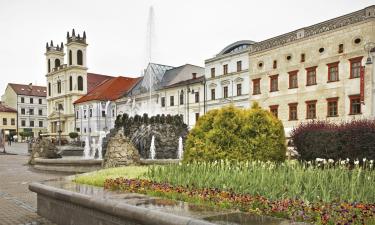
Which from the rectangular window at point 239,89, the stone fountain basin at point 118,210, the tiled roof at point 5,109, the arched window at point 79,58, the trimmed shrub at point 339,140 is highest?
the arched window at point 79,58

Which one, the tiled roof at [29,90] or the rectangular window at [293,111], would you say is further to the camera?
the tiled roof at [29,90]

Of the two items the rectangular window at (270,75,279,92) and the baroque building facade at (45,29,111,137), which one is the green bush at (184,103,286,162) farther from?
the baroque building facade at (45,29,111,137)

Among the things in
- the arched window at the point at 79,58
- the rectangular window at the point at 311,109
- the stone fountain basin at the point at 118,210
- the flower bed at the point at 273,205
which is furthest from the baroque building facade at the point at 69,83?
the flower bed at the point at 273,205

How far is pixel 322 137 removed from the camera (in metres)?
12.0

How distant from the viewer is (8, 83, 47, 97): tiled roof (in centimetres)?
10844

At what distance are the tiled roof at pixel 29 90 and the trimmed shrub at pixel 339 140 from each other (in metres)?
107

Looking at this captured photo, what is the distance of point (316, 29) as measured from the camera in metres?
37.6

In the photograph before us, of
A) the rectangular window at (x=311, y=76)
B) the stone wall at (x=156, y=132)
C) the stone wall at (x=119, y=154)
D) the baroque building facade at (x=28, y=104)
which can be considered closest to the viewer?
the stone wall at (x=119, y=154)


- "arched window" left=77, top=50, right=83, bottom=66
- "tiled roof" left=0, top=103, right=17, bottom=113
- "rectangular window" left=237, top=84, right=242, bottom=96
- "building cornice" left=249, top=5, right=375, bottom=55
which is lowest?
"tiled roof" left=0, top=103, right=17, bottom=113

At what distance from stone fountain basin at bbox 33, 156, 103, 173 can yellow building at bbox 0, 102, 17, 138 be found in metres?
90.9

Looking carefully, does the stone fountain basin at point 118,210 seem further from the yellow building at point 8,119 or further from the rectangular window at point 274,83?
the yellow building at point 8,119

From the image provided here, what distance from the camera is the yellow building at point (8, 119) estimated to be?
10212 centimetres

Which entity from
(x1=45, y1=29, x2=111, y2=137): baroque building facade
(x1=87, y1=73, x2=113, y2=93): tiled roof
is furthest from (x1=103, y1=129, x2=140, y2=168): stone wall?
(x1=87, y1=73, x2=113, y2=93): tiled roof

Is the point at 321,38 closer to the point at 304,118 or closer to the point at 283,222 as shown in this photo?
the point at 304,118
